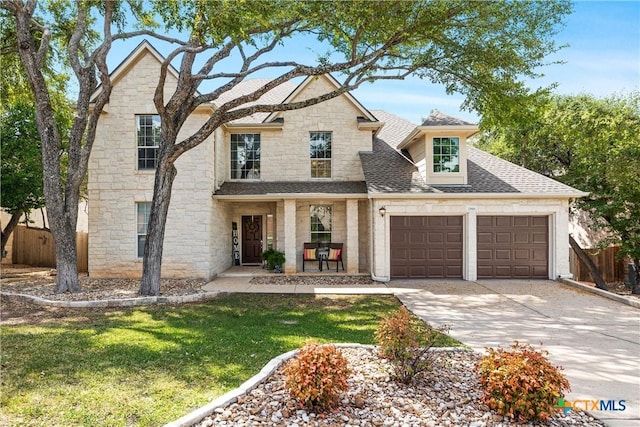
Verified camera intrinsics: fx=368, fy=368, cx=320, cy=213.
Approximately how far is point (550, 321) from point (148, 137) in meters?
13.5

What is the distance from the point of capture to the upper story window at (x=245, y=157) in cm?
1538

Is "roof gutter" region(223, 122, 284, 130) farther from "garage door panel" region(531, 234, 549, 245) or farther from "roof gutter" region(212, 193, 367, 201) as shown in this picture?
"garage door panel" region(531, 234, 549, 245)

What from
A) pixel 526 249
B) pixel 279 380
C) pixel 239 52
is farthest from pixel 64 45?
pixel 526 249

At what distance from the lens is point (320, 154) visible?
50.3ft

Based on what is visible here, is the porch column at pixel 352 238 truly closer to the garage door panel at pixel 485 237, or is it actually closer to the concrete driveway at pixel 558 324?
the concrete driveway at pixel 558 324

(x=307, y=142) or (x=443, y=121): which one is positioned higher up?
(x=443, y=121)

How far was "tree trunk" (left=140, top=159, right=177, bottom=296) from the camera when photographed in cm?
995

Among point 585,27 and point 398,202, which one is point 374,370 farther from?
point 585,27

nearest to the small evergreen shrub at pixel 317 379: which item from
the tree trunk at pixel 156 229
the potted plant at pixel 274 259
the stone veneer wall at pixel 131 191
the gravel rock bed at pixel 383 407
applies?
the gravel rock bed at pixel 383 407

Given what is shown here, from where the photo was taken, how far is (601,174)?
14.5 metres

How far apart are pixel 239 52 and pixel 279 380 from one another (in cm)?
952

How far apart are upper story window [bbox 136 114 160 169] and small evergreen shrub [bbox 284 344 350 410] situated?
11.7 m

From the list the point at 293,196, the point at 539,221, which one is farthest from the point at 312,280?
the point at 539,221

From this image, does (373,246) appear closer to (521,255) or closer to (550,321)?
(521,255)
